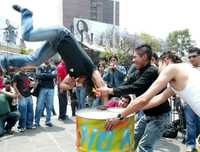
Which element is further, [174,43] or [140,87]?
[174,43]

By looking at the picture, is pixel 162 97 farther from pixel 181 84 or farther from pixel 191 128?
pixel 191 128

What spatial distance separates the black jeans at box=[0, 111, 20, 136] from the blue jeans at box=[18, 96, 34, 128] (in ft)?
0.73

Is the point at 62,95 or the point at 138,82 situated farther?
the point at 62,95

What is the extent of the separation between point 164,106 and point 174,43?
74.6m

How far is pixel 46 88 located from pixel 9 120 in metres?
1.16

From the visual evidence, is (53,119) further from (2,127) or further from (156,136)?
(156,136)

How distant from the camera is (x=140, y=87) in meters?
4.32

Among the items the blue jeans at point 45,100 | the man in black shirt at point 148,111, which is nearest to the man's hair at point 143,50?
the man in black shirt at point 148,111

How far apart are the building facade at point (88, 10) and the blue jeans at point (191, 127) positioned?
82274 mm

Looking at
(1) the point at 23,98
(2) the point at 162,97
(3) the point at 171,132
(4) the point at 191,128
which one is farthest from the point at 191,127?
(1) the point at 23,98

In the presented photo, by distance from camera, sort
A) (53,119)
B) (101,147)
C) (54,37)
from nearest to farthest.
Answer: (101,147) < (54,37) < (53,119)

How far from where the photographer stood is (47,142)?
23.3 feet

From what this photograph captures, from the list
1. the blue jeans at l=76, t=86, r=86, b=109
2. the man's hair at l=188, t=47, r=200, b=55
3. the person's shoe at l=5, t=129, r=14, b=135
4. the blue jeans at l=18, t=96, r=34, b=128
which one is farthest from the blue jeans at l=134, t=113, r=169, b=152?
the blue jeans at l=76, t=86, r=86, b=109

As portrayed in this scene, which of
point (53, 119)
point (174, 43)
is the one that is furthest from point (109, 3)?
point (53, 119)
